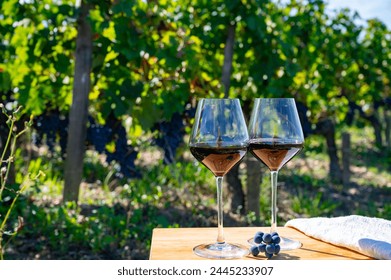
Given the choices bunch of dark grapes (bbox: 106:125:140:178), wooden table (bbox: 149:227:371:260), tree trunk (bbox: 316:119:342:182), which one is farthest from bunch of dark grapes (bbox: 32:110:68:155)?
wooden table (bbox: 149:227:371:260)

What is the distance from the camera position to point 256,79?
210 inches

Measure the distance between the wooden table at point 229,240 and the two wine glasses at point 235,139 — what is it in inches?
1.5

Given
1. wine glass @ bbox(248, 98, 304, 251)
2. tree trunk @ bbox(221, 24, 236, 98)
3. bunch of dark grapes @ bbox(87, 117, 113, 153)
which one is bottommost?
bunch of dark grapes @ bbox(87, 117, 113, 153)

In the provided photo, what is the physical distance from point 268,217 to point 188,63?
60.6 inches

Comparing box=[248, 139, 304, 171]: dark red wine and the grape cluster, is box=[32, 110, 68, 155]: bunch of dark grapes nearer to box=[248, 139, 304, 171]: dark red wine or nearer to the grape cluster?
box=[248, 139, 304, 171]: dark red wine

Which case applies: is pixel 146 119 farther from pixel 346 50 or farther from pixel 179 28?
pixel 346 50

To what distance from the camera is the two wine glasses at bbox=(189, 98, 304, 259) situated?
4.91ft

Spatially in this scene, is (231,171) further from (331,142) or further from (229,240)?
(229,240)

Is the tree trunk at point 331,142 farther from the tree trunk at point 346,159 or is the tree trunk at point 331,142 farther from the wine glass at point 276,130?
the wine glass at point 276,130

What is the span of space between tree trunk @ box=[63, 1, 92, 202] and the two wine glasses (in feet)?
11.1

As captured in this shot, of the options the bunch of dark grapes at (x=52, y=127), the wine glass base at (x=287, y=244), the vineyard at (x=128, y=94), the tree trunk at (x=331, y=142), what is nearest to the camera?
the wine glass base at (x=287, y=244)

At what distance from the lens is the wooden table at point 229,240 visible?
1.51 metres

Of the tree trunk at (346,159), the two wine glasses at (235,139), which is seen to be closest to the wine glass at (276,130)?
the two wine glasses at (235,139)

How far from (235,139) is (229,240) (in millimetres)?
335
